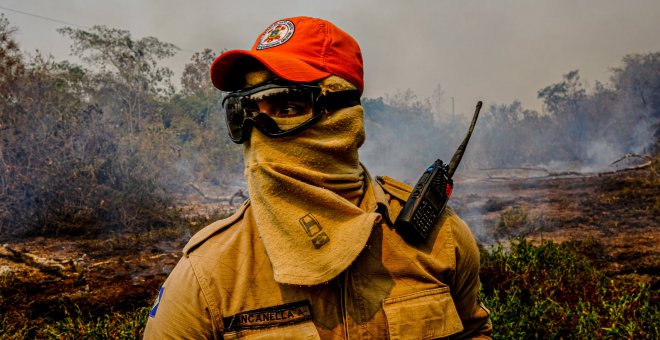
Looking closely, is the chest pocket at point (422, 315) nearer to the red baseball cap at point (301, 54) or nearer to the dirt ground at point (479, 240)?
the red baseball cap at point (301, 54)

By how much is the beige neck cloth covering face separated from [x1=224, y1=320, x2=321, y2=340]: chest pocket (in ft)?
0.53

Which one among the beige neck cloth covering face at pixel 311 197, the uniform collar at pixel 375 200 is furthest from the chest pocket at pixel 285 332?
the uniform collar at pixel 375 200

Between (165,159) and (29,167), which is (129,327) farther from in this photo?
(165,159)

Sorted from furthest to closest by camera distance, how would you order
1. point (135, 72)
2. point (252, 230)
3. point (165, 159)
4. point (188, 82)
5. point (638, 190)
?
point (188, 82), point (135, 72), point (165, 159), point (638, 190), point (252, 230)

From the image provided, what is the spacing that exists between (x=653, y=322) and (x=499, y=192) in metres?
12.5

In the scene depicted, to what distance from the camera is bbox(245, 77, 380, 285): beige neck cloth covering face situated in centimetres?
124

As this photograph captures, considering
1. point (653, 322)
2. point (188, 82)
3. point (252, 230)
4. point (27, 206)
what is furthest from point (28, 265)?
point (188, 82)

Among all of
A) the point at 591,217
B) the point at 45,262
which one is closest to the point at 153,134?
the point at 45,262

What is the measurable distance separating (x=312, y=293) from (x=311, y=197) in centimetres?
29

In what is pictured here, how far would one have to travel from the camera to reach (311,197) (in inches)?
51.8

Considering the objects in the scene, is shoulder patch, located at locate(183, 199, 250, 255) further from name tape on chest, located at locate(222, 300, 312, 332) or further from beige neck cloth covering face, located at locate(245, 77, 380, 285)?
name tape on chest, located at locate(222, 300, 312, 332)

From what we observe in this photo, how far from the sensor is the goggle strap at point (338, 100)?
1.44 meters

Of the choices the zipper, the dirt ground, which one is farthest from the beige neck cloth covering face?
the dirt ground

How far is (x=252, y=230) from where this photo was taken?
140cm
